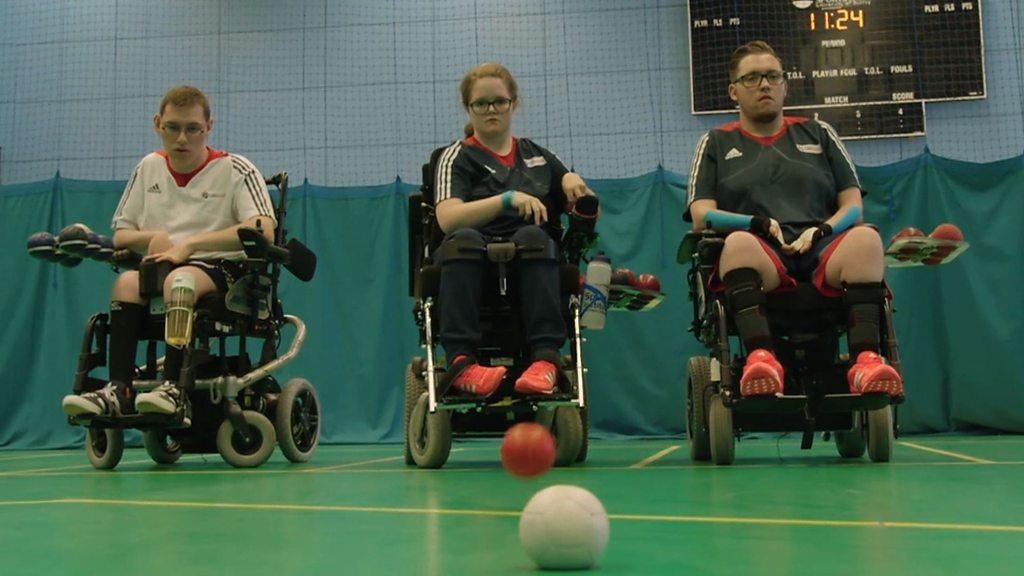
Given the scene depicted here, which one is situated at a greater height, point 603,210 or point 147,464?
point 603,210

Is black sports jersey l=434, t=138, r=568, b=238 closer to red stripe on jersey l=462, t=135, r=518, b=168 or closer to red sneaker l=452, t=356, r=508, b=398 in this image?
red stripe on jersey l=462, t=135, r=518, b=168

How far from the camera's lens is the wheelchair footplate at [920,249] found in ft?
11.3

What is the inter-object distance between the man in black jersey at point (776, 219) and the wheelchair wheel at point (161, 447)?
2118 mm

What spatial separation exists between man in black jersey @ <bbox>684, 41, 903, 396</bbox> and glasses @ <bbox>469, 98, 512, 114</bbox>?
2.16 ft

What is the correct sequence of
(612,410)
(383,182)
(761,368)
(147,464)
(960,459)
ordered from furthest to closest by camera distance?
(383,182)
(612,410)
(147,464)
(960,459)
(761,368)

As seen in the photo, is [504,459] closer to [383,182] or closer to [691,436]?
[691,436]

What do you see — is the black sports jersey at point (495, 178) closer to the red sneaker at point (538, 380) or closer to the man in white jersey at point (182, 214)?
the red sneaker at point (538, 380)

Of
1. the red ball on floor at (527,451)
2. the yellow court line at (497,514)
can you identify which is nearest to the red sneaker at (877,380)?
the yellow court line at (497,514)

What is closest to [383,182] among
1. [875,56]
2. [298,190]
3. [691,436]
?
[298,190]

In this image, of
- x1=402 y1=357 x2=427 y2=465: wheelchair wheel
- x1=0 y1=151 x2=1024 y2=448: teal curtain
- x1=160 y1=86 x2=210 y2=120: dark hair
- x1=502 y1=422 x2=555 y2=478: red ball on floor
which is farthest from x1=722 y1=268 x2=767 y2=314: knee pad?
x1=0 y1=151 x2=1024 y2=448: teal curtain

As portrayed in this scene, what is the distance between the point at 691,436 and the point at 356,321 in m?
2.96

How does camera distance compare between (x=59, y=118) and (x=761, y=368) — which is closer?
(x=761, y=368)

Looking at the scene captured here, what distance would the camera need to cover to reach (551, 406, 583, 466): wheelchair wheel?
130 inches

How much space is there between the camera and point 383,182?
7.50 m
